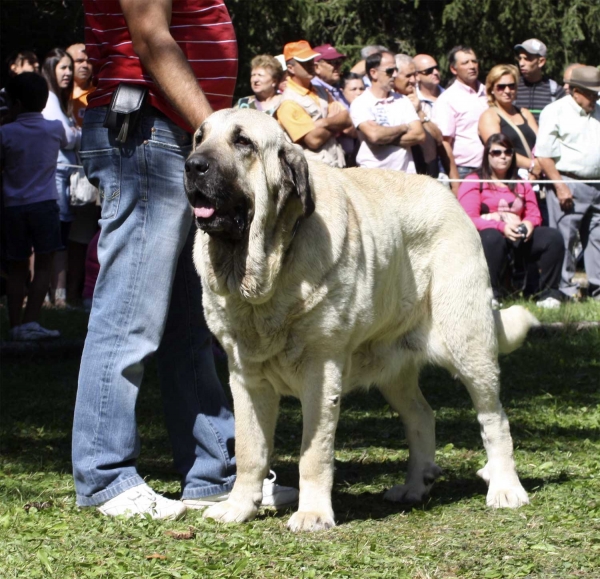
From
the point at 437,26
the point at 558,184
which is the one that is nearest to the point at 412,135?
the point at 558,184

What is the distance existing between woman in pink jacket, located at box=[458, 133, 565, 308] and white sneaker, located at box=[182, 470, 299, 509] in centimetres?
609

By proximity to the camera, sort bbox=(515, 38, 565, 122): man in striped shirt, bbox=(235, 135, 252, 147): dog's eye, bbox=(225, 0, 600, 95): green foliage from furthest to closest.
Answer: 1. bbox=(225, 0, 600, 95): green foliage
2. bbox=(515, 38, 565, 122): man in striped shirt
3. bbox=(235, 135, 252, 147): dog's eye

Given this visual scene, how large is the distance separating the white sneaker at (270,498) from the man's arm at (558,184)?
723cm

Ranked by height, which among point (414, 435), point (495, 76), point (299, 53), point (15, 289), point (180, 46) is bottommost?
point (15, 289)

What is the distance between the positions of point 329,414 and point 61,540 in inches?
46.0

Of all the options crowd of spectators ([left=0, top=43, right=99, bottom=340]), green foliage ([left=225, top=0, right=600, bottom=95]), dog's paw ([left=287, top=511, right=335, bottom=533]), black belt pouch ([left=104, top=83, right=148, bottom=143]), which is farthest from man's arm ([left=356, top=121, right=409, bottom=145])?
green foliage ([left=225, top=0, right=600, bottom=95])

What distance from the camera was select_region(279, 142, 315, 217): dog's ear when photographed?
157 inches

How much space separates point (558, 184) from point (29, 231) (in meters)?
5.61

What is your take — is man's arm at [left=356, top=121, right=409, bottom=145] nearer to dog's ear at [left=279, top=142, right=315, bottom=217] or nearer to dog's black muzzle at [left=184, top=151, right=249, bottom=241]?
dog's ear at [left=279, top=142, right=315, bottom=217]

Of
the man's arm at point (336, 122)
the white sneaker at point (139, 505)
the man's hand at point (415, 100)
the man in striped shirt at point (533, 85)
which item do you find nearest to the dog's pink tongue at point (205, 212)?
the white sneaker at point (139, 505)

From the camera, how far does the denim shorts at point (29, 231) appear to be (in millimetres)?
9133

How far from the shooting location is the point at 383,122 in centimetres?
998

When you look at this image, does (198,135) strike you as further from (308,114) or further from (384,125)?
(384,125)

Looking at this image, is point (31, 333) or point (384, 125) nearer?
point (31, 333)
